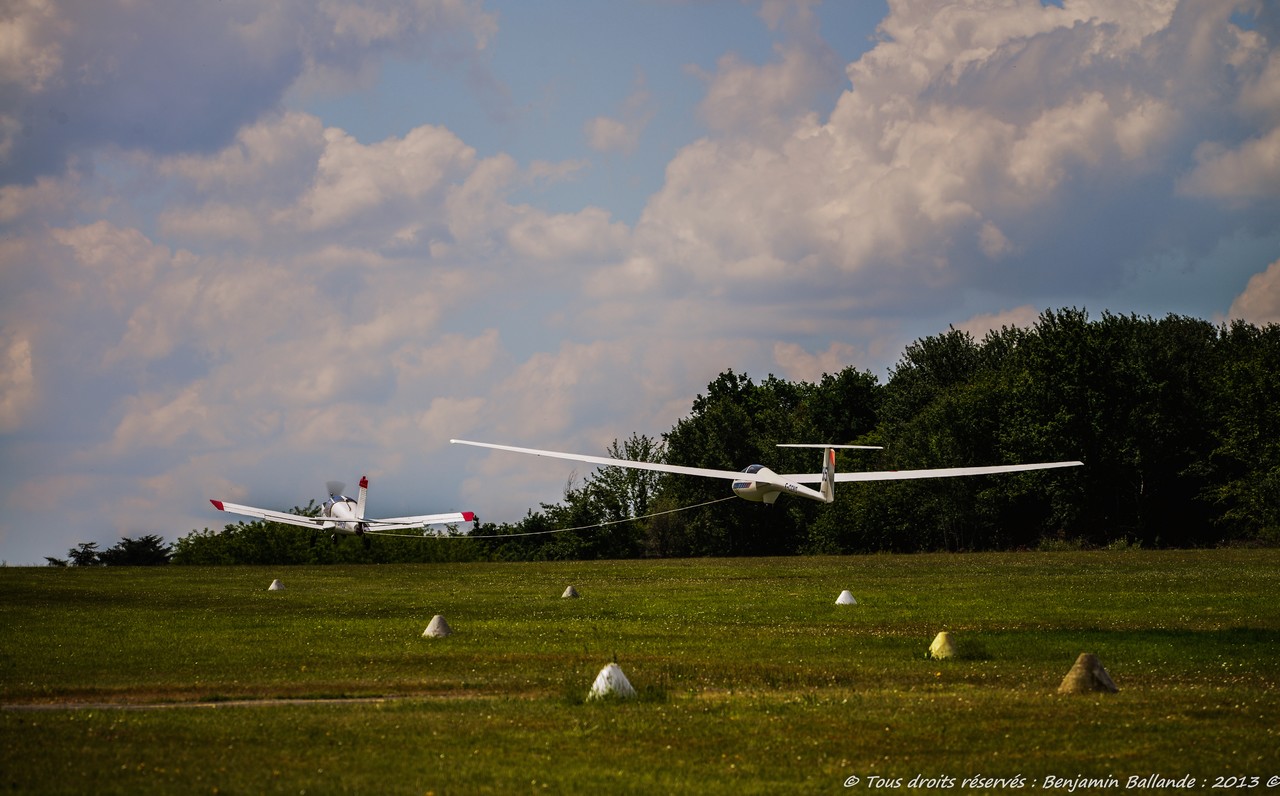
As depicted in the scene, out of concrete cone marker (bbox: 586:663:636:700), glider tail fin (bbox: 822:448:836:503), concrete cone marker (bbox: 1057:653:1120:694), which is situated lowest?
concrete cone marker (bbox: 1057:653:1120:694)

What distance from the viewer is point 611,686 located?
552 inches

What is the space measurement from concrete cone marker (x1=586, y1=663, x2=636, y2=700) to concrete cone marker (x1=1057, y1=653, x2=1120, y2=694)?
199 inches

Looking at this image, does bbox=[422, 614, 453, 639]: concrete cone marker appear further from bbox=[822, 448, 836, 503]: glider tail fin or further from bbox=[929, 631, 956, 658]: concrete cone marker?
bbox=[822, 448, 836, 503]: glider tail fin

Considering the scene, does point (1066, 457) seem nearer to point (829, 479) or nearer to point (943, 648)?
point (829, 479)

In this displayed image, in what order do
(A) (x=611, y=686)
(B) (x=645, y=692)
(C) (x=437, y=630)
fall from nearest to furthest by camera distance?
(A) (x=611, y=686), (B) (x=645, y=692), (C) (x=437, y=630)

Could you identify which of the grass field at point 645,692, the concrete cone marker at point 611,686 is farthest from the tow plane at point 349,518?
the concrete cone marker at point 611,686

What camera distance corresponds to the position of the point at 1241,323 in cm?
8181

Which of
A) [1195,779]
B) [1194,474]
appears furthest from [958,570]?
[1194,474]

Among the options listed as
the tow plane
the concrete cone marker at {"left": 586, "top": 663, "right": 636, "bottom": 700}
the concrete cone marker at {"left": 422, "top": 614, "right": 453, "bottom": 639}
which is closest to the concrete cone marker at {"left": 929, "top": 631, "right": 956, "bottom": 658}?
the concrete cone marker at {"left": 586, "top": 663, "right": 636, "bottom": 700}

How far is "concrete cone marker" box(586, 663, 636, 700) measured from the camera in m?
14.0

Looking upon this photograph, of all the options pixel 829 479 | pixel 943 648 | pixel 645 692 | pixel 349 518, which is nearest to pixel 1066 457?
pixel 829 479

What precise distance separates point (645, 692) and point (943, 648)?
585 centimetres

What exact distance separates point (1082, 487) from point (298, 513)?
4350cm

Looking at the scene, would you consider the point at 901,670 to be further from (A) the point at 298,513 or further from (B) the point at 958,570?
(A) the point at 298,513
